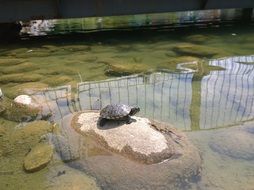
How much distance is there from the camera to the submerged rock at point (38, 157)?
5.07 metres

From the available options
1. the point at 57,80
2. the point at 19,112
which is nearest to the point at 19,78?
the point at 57,80

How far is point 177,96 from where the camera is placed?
761 cm

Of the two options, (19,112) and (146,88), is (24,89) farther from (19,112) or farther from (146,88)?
(146,88)

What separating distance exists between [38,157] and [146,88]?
356 centimetres

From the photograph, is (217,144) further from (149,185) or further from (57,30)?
(57,30)

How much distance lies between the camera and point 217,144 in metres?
5.65

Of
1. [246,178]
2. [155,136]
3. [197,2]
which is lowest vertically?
[246,178]

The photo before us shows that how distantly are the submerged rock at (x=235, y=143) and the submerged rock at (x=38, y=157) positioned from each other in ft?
8.51

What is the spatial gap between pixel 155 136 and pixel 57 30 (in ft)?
37.0

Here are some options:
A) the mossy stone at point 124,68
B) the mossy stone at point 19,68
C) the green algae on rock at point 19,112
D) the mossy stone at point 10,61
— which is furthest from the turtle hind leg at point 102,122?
the mossy stone at point 10,61

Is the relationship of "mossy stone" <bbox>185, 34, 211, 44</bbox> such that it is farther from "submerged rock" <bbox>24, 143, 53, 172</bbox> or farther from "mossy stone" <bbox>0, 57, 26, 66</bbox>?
"submerged rock" <bbox>24, 143, 53, 172</bbox>

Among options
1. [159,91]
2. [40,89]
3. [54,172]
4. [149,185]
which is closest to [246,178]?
[149,185]

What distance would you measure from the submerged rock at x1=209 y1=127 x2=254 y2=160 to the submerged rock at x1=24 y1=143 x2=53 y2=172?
259cm

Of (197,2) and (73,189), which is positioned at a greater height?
(197,2)
